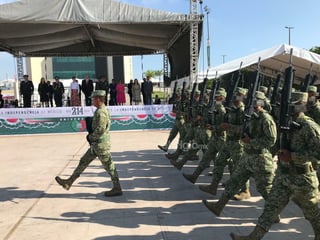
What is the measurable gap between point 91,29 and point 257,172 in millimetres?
15201

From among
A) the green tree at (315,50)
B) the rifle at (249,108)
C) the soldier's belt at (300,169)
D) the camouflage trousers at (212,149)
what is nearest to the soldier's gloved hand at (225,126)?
the camouflage trousers at (212,149)

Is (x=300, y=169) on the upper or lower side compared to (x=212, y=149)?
upper

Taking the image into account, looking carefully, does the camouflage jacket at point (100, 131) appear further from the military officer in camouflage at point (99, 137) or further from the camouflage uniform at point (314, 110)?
the camouflage uniform at point (314, 110)

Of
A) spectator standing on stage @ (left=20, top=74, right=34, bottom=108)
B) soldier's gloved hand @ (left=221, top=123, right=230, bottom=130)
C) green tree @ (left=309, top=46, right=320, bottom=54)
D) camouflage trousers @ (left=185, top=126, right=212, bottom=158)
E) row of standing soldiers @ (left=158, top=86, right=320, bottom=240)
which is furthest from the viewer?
green tree @ (left=309, top=46, right=320, bottom=54)

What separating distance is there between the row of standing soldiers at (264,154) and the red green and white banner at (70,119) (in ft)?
23.8

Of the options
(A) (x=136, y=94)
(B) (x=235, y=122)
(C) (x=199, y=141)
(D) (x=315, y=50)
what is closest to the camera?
(B) (x=235, y=122)

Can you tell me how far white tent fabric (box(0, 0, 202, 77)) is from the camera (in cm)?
1360

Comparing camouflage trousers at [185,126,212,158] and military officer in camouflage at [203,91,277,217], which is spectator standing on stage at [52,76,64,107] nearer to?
camouflage trousers at [185,126,212,158]

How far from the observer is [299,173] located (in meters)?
3.47

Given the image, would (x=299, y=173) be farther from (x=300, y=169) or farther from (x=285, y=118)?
(x=285, y=118)

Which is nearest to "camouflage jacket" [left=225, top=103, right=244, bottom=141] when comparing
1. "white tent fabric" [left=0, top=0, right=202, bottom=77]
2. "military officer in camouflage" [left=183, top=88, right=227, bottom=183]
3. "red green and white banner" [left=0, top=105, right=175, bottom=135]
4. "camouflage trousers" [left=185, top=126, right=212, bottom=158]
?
"military officer in camouflage" [left=183, top=88, right=227, bottom=183]

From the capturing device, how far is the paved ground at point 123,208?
171 inches

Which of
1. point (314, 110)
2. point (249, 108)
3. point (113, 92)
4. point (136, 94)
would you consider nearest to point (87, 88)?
point (113, 92)

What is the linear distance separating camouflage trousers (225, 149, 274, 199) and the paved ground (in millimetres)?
465
